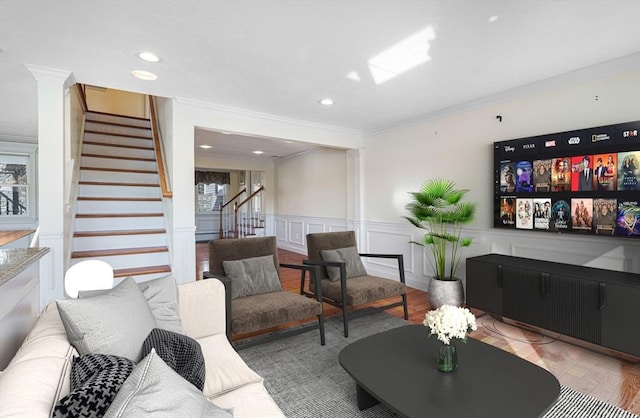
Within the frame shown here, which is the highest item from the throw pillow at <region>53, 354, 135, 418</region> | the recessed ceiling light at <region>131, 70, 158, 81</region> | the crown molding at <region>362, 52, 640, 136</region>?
the recessed ceiling light at <region>131, 70, 158, 81</region>

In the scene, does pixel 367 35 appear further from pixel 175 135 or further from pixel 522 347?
pixel 522 347

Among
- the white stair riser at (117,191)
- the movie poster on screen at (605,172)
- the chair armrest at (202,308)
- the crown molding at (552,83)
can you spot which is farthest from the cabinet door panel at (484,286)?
the white stair riser at (117,191)

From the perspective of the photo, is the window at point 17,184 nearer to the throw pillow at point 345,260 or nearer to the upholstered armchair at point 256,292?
the upholstered armchair at point 256,292

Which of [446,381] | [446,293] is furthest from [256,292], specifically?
[446,293]

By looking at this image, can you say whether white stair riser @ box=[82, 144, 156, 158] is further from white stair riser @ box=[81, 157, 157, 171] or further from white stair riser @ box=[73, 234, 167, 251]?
white stair riser @ box=[73, 234, 167, 251]

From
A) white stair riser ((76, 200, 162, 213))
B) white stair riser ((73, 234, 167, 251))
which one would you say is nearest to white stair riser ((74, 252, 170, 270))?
white stair riser ((73, 234, 167, 251))

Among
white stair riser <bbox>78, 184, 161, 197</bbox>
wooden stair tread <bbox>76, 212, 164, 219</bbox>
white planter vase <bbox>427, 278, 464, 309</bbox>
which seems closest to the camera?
white planter vase <bbox>427, 278, 464, 309</bbox>

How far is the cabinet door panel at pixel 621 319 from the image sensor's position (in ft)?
7.33

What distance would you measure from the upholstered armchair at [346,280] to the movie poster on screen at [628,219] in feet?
5.92

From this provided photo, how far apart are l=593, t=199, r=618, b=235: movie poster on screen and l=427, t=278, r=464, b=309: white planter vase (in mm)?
1315

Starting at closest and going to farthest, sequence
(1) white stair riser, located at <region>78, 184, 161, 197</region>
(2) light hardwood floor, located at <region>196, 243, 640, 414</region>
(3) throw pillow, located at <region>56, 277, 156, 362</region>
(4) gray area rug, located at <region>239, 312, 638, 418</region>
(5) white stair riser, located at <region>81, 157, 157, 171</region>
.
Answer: (3) throw pillow, located at <region>56, 277, 156, 362</region>, (4) gray area rug, located at <region>239, 312, 638, 418</region>, (2) light hardwood floor, located at <region>196, 243, 640, 414</region>, (1) white stair riser, located at <region>78, 184, 161, 197</region>, (5) white stair riser, located at <region>81, 157, 157, 171</region>

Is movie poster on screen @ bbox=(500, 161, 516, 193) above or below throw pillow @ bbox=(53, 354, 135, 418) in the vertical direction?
above

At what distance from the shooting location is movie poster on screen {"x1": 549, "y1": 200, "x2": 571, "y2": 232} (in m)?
2.97

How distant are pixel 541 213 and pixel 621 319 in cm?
113
